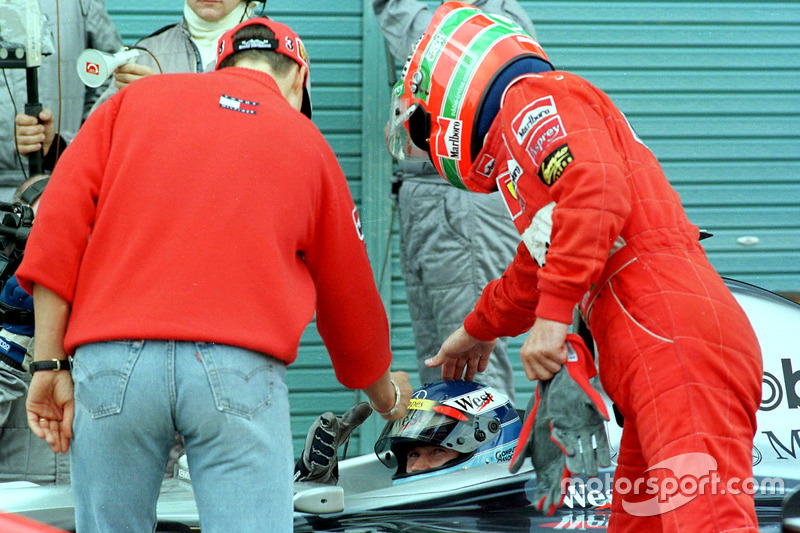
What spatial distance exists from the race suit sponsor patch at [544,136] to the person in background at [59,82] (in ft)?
8.39

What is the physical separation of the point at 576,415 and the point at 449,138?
97 cm

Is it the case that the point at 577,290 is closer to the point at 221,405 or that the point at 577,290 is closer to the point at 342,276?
the point at 342,276

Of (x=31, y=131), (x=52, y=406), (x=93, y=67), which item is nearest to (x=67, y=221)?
(x=52, y=406)

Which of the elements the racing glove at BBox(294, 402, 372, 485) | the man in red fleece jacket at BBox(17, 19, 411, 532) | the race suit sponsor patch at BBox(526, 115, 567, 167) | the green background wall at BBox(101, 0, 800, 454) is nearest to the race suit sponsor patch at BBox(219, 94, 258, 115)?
the man in red fleece jacket at BBox(17, 19, 411, 532)

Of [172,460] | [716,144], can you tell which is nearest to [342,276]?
[172,460]

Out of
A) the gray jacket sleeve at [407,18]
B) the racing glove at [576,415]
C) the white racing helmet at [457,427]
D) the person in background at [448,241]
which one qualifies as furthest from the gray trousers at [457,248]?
the racing glove at [576,415]

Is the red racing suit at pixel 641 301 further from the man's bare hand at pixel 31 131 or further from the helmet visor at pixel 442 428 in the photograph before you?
the man's bare hand at pixel 31 131

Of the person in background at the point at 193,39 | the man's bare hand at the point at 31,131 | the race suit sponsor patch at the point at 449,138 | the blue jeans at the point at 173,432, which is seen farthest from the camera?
the person in background at the point at 193,39

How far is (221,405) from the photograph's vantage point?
207 cm

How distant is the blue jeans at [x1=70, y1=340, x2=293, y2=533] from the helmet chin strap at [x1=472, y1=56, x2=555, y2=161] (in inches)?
39.1

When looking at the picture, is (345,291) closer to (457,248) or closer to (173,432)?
(173,432)

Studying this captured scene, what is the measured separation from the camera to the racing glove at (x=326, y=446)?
331 centimetres

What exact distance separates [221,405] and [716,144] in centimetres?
468

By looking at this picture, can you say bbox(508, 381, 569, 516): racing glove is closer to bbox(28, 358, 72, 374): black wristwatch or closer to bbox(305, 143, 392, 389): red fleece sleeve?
bbox(305, 143, 392, 389): red fleece sleeve
